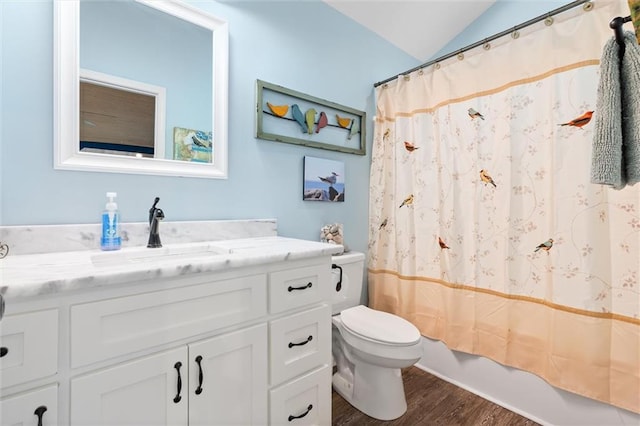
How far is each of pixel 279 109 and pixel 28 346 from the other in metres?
1.46

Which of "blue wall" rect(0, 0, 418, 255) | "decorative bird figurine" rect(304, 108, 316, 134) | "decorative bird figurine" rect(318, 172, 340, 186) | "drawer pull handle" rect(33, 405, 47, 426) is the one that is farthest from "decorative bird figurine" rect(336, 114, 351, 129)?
"drawer pull handle" rect(33, 405, 47, 426)

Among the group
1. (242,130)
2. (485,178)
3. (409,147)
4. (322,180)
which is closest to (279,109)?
(242,130)

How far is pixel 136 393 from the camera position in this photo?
2.78 ft

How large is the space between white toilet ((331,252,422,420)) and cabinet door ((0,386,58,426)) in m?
1.18

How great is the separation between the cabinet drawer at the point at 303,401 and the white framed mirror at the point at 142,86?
1033 mm

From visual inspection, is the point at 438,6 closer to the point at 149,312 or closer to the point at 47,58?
the point at 47,58

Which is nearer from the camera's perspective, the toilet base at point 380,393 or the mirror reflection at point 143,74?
the mirror reflection at point 143,74

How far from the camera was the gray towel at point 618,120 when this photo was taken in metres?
0.77

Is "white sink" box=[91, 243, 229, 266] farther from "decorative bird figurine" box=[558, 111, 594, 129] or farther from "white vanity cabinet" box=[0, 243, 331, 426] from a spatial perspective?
"decorative bird figurine" box=[558, 111, 594, 129]

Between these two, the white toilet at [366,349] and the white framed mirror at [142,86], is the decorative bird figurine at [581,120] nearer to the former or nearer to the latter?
the white toilet at [366,349]

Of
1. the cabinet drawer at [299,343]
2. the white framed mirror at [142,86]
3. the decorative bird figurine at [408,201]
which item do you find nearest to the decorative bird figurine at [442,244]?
the decorative bird figurine at [408,201]

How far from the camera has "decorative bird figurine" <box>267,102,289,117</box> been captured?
5.63 feet

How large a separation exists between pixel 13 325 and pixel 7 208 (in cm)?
62

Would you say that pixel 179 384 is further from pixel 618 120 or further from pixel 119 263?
pixel 618 120
